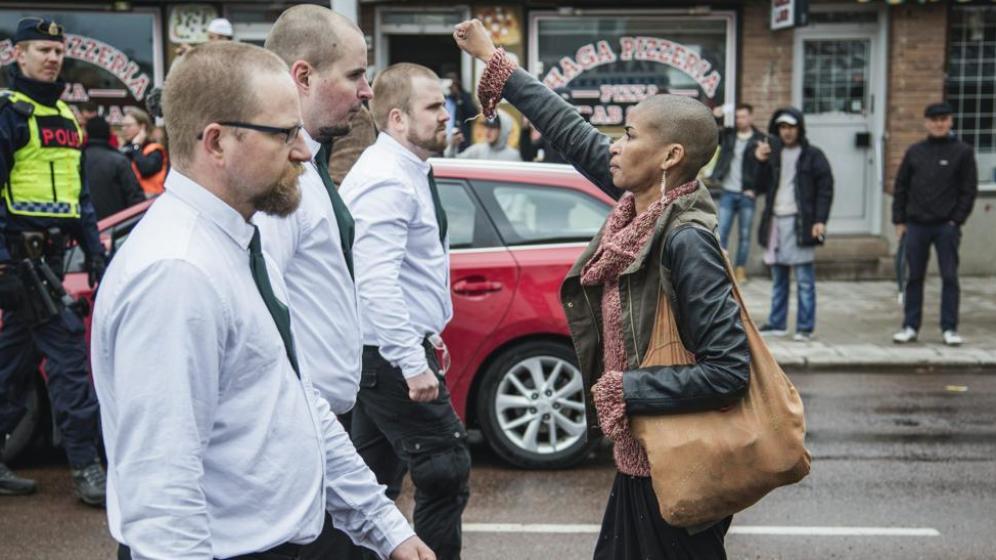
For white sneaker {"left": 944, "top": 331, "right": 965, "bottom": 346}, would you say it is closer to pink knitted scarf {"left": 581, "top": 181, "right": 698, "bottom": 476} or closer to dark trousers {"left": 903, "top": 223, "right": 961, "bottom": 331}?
dark trousers {"left": 903, "top": 223, "right": 961, "bottom": 331}

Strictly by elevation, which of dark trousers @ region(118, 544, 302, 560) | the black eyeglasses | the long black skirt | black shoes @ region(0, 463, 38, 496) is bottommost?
black shoes @ region(0, 463, 38, 496)

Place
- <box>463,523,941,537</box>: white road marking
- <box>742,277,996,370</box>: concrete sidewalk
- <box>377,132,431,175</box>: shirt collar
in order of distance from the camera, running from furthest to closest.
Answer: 1. <box>742,277,996,370</box>: concrete sidewalk
2. <box>463,523,941,537</box>: white road marking
3. <box>377,132,431,175</box>: shirt collar

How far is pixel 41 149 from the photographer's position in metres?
6.23

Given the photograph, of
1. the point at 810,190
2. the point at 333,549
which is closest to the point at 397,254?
the point at 333,549

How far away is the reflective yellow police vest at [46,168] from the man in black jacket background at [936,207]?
7479 millimetres

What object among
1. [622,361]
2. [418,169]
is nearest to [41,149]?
[418,169]

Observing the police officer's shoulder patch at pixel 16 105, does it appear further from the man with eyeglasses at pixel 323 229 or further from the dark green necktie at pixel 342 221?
the dark green necktie at pixel 342 221

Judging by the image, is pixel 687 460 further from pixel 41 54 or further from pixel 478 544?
pixel 41 54

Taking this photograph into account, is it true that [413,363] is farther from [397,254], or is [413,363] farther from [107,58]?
[107,58]

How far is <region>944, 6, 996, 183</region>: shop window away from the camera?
51.0 feet

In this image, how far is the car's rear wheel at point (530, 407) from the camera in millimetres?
7008

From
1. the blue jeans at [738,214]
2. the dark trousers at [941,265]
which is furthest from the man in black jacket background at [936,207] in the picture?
the blue jeans at [738,214]

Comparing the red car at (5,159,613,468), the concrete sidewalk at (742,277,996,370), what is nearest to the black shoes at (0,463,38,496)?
the red car at (5,159,613,468)

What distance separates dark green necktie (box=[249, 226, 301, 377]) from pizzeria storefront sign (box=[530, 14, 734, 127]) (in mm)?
13076
